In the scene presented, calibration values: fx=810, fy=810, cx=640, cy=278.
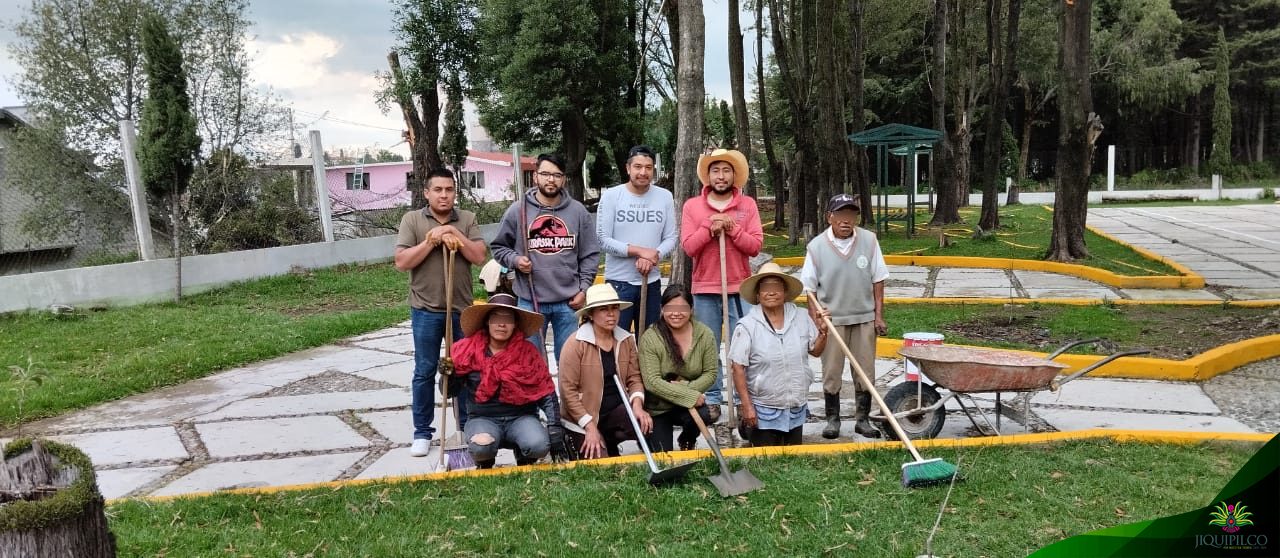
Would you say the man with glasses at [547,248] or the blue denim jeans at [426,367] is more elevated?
the man with glasses at [547,248]

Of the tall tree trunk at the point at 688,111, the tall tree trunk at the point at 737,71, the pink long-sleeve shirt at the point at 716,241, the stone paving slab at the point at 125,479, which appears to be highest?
the tall tree trunk at the point at 737,71

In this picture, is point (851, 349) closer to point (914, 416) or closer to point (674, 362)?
point (914, 416)

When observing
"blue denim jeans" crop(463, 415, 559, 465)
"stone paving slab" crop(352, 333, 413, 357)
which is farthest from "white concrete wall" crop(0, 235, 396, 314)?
"blue denim jeans" crop(463, 415, 559, 465)

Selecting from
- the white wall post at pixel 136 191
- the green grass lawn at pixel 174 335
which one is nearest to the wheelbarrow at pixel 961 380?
the green grass lawn at pixel 174 335

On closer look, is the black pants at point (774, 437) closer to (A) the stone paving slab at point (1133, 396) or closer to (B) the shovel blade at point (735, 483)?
(B) the shovel blade at point (735, 483)

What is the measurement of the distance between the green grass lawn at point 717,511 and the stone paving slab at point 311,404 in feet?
6.44

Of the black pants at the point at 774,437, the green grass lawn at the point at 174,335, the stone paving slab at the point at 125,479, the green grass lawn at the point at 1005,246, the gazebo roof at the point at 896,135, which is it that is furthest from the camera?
the gazebo roof at the point at 896,135

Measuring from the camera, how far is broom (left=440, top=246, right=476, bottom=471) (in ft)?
13.7

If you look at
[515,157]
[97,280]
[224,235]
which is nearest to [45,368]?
[97,280]

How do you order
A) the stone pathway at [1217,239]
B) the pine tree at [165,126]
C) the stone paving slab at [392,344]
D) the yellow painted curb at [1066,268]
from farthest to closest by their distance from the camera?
the stone pathway at [1217,239] → the pine tree at [165,126] → the yellow painted curb at [1066,268] → the stone paving slab at [392,344]

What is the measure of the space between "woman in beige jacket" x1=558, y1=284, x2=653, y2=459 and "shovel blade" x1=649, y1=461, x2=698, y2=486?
0.41 meters

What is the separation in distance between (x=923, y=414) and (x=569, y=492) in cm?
205

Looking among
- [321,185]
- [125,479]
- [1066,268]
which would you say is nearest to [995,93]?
[1066,268]

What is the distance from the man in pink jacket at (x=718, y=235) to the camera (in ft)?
15.5
